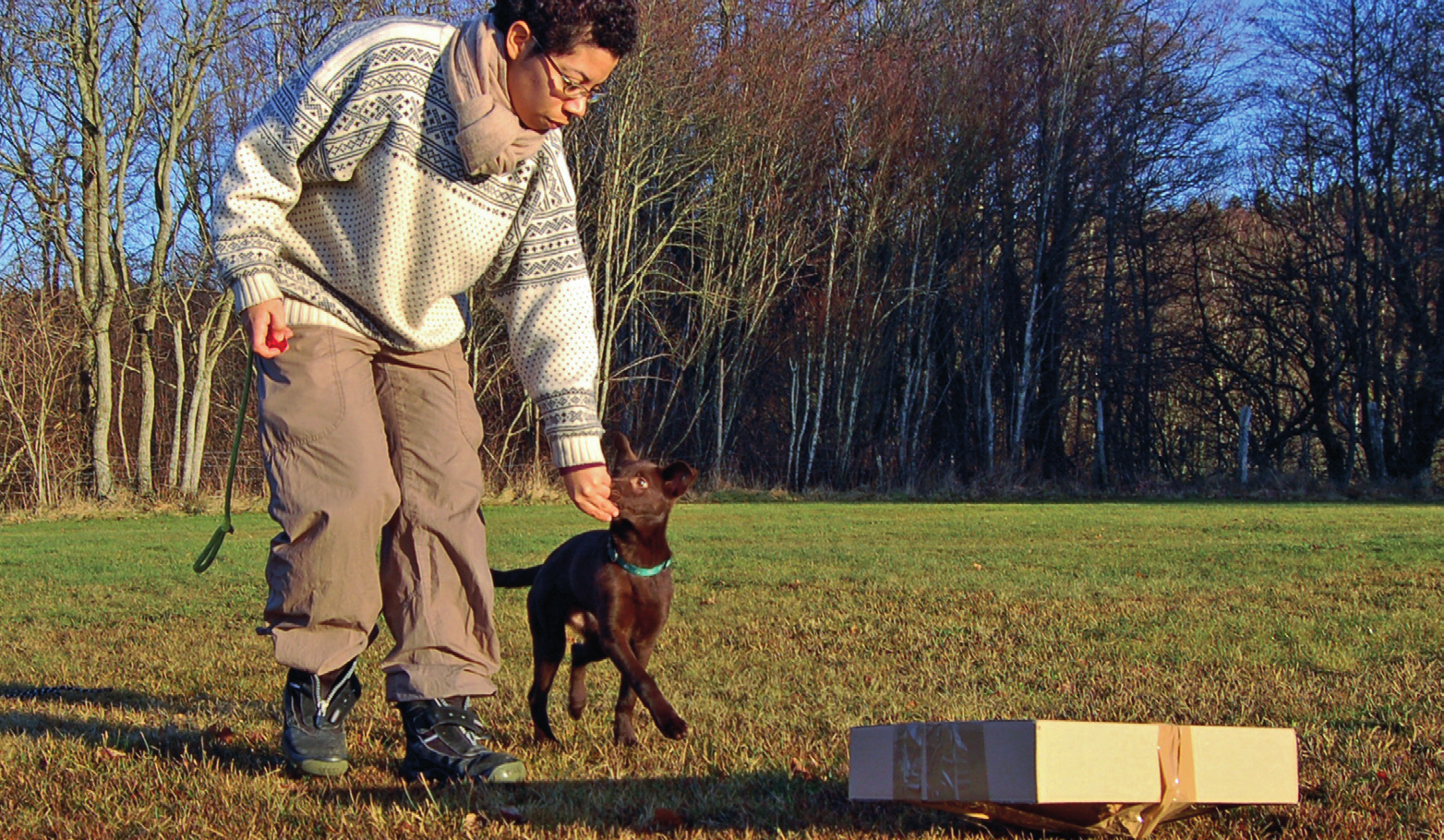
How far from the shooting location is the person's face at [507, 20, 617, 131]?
2990 mm

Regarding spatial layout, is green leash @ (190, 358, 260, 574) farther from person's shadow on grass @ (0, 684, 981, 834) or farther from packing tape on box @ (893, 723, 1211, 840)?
packing tape on box @ (893, 723, 1211, 840)

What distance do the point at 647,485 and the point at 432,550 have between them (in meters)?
1.02

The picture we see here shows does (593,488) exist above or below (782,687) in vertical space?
above

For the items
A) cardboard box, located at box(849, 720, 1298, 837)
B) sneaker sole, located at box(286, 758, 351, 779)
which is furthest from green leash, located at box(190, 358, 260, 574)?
cardboard box, located at box(849, 720, 1298, 837)

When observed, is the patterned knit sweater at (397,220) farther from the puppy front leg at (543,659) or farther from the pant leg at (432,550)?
the puppy front leg at (543,659)

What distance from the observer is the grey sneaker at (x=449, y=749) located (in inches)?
122

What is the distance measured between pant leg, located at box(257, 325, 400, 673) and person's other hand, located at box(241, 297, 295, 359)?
10cm

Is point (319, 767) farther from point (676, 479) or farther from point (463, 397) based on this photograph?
point (676, 479)

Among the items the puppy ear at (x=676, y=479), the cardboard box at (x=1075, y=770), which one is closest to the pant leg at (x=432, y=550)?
the puppy ear at (x=676, y=479)

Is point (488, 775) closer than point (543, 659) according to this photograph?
Yes

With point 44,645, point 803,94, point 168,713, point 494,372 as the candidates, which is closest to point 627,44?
point 168,713

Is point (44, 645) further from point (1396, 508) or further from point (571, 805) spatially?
point (1396, 508)

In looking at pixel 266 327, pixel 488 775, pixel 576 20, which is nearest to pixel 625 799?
pixel 488 775

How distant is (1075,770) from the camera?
2.27 m
